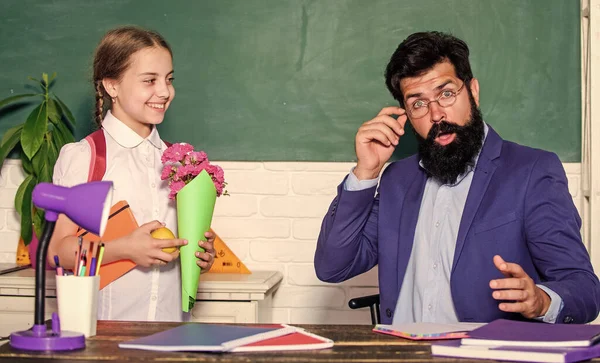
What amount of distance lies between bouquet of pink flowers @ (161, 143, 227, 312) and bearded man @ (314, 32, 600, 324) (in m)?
0.41

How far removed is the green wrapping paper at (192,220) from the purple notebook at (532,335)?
0.98 metres

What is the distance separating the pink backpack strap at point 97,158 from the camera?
2.57 metres

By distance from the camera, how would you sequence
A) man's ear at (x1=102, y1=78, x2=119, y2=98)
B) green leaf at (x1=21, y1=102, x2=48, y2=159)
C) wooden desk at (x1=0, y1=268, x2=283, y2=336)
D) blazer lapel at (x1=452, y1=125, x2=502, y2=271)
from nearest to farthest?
blazer lapel at (x1=452, y1=125, x2=502, y2=271)
man's ear at (x1=102, y1=78, x2=119, y2=98)
wooden desk at (x1=0, y1=268, x2=283, y2=336)
green leaf at (x1=21, y1=102, x2=48, y2=159)

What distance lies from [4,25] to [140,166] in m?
1.39

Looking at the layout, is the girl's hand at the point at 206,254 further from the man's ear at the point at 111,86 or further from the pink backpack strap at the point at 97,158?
the man's ear at the point at 111,86

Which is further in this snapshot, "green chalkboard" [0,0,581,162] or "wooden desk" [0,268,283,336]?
"green chalkboard" [0,0,581,162]

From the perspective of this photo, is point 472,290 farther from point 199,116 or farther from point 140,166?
point 199,116

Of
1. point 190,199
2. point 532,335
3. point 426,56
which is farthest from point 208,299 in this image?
point 532,335

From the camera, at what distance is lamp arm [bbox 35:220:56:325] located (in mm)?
1673

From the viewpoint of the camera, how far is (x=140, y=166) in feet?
8.80

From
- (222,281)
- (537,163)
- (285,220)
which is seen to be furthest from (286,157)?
(537,163)

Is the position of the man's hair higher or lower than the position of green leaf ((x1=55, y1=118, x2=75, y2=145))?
higher

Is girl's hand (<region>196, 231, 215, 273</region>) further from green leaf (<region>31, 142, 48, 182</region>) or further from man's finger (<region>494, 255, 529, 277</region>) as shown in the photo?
green leaf (<region>31, 142, 48, 182</region>)

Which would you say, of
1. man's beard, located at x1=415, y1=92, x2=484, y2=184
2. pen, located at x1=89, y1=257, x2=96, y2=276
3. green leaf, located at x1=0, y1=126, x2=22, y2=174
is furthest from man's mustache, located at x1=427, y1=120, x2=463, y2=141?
green leaf, located at x1=0, y1=126, x2=22, y2=174
